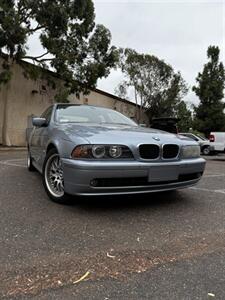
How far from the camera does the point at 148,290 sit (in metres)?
2.32

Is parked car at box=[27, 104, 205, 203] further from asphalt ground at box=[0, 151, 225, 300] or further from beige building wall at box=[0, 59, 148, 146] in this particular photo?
beige building wall at box=[0, 59, 148, 146]

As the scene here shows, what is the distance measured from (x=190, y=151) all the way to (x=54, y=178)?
1.83 m

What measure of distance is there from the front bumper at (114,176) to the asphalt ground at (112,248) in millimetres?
322

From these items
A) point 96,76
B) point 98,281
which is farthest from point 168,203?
point 96,76

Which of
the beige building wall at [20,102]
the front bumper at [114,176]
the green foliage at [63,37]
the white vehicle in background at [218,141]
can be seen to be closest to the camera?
the front bumper at [114,176]

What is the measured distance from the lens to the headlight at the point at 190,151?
4.36 meters

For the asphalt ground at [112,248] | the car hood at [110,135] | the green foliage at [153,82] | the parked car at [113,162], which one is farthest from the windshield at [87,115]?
the green foliage at [153,82]

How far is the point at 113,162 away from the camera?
3801 millimetres

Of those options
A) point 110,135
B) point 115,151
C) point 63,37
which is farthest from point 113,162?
point 63,37

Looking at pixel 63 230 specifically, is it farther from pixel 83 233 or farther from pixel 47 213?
pixel 47 213

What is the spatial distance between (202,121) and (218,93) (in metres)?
2.55

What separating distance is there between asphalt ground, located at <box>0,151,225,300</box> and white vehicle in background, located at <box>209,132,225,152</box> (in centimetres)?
1378

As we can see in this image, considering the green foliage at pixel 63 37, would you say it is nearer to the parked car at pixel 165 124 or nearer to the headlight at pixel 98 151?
the parked car at pixel 165 124

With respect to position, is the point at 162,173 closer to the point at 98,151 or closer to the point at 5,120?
the point at 98,151
